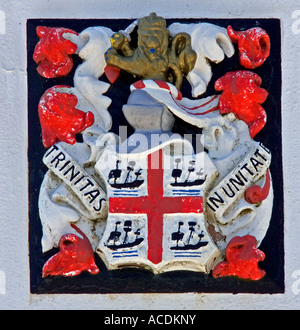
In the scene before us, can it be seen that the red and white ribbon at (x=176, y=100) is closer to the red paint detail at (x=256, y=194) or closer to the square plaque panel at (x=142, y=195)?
the square plaque panel at (x=142, y=195)

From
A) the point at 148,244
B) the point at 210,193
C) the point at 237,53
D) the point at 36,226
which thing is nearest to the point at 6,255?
the point at 36,226

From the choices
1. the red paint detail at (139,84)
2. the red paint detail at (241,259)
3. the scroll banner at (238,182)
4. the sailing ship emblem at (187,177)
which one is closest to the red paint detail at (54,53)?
the red paint detail at (139,84)

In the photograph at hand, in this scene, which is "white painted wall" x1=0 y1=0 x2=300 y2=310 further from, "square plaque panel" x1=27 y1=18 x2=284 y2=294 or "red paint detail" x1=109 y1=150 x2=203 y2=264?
"red paint detail" x1=109 y1=150 x2=203 y2=264

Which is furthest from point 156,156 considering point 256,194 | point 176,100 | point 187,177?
point 256,194

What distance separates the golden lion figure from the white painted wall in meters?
0.12

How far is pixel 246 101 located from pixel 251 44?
0.20 meters

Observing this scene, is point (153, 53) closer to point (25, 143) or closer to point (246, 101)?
point (246, 101)

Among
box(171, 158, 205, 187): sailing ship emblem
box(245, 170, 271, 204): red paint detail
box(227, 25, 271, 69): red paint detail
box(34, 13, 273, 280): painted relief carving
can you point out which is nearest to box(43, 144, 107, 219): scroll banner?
box(34, 13, 273, 280): painted relief carving

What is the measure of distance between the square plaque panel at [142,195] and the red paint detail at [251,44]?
2 cm

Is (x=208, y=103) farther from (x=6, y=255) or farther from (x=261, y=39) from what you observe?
(x=6, y=255)

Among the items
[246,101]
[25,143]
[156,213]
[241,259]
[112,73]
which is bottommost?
[241,259]

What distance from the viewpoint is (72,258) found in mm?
3346

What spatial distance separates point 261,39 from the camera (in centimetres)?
350
